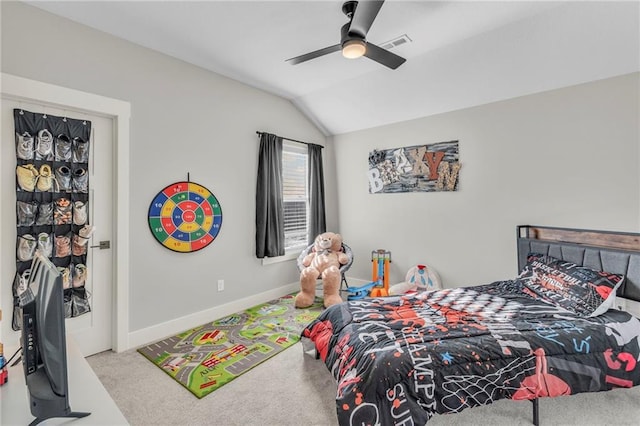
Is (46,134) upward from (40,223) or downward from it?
upward

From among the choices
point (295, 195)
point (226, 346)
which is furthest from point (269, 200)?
point (226, 346)

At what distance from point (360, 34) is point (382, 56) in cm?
38

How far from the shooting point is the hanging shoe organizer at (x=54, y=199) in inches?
90.2

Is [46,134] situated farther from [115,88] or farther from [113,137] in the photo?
[115,88]

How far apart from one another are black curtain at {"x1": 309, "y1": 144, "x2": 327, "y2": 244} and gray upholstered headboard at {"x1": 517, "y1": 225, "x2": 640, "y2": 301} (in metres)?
2.62

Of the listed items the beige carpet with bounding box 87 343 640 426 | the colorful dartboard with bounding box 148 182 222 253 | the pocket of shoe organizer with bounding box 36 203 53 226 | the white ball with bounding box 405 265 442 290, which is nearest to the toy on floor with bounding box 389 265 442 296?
the white ball with bounding box 405 265 442 290

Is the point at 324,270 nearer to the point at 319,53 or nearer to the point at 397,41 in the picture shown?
the point at 319,53

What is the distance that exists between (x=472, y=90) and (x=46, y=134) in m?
4.13

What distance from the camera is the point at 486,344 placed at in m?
1.83

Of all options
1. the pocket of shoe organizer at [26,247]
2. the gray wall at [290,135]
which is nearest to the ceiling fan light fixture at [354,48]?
the gray wall at [290,135]

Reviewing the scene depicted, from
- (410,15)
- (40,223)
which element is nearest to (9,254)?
(40,223)

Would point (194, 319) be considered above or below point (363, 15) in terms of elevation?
below

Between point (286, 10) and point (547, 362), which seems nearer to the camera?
point (547, 362)

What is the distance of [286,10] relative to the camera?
7.91 ft
